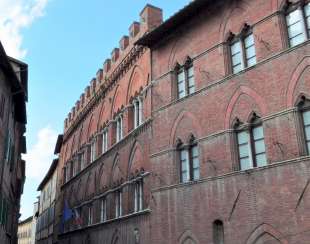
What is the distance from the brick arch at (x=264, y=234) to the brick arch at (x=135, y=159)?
6.73 m

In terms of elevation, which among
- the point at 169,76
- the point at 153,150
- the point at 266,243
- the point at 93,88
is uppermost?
the point at 93,88

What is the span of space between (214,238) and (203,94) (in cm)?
487

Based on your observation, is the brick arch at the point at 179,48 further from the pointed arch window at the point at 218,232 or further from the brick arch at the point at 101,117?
the brick arch at the point at 101,117

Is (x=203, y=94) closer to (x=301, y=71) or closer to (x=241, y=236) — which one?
(x=301, y=71)

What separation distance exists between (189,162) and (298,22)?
587 centimetres

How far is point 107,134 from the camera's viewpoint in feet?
78.5

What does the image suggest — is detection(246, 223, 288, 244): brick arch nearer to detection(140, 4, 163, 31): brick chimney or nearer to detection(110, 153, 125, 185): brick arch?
detection(110, 153, 125, 185): brick arch

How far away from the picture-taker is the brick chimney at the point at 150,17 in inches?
747

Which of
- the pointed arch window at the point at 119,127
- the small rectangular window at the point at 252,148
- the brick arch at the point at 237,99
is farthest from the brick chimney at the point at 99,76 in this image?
the small rectangular window at the point at 252,148

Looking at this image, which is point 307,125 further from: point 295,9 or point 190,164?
point 190,164

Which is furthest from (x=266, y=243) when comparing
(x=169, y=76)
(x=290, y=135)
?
(x=169, y=76)

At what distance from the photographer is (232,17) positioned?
1458cm

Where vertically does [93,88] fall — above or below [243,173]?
above

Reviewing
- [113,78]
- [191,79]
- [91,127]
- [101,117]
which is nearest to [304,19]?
[191,79]
